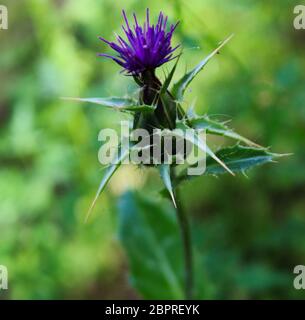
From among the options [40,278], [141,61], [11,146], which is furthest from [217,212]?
[141,61]

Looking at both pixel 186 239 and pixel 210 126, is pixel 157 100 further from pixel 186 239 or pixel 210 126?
pixel 186 239

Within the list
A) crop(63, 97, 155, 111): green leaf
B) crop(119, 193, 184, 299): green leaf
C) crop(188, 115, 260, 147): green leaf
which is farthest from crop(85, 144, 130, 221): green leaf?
crop(119, 193, 184, 299): green leaf

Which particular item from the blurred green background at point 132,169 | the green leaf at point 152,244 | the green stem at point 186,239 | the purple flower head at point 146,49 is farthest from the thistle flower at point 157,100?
the green leaf at point 152,244

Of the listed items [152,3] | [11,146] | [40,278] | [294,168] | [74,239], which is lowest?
[40,278]

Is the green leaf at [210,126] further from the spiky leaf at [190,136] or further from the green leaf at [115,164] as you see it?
the green leaf at [115,164]

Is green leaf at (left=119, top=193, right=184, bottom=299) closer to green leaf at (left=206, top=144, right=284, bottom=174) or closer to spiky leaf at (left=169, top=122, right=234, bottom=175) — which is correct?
green leaf at (left=206, top=144, right=284, bottom=174)
